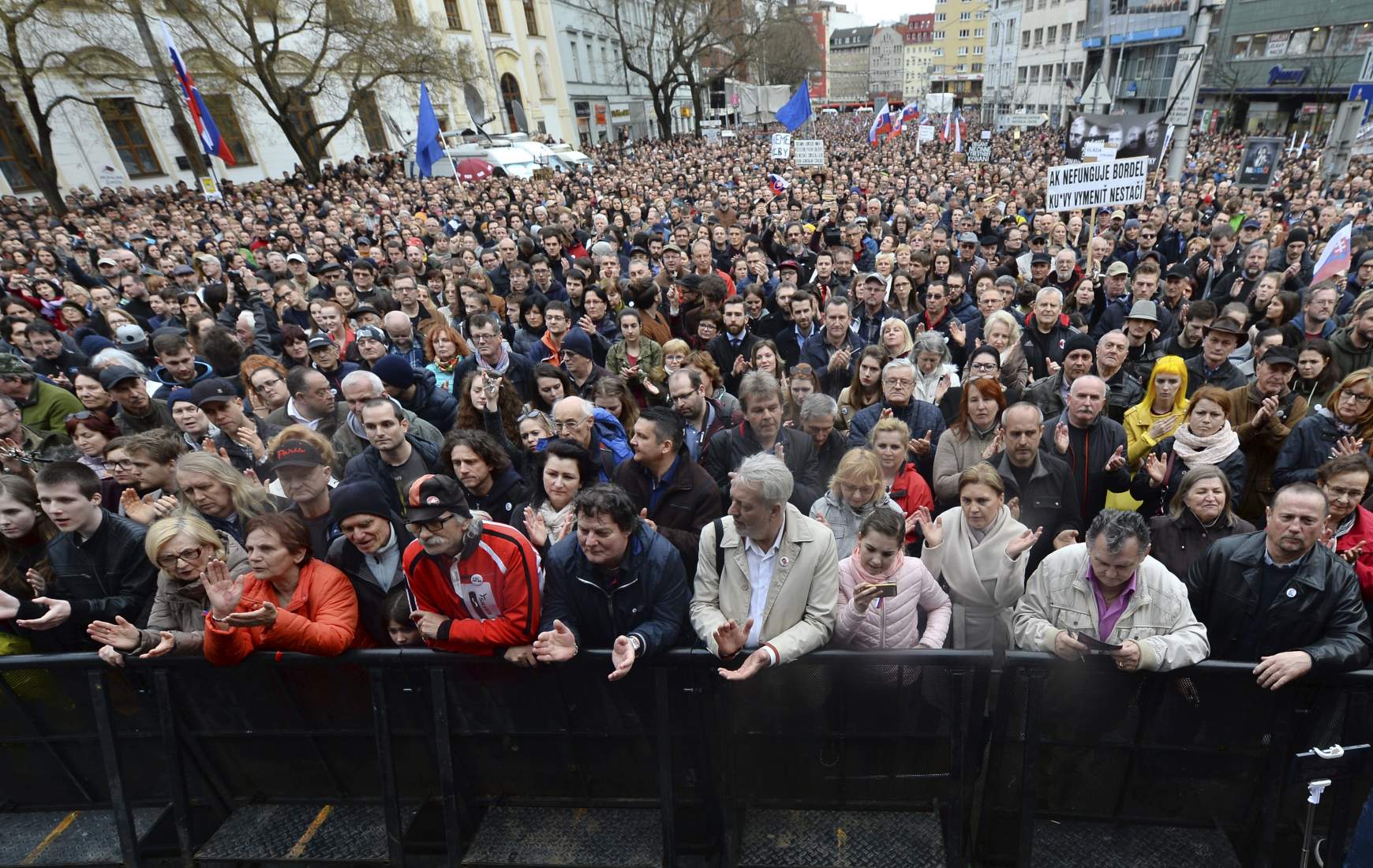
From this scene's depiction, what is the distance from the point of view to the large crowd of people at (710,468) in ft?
9.18

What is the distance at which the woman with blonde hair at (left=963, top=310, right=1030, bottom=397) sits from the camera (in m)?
5.39

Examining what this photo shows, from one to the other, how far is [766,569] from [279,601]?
215 centimetres

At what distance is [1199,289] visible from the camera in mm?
8609

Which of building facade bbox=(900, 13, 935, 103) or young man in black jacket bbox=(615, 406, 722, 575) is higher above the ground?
building facade bbox=(900, 13, 935, 103)

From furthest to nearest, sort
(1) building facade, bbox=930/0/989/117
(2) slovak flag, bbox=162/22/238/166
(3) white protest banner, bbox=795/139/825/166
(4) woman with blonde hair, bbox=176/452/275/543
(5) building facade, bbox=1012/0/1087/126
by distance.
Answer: (1) building facade, bbox=930/0/989/117
(5) building facade, bbox=1012/0/1087/126
(3) white protest banner, bbox=795/139/825/166
(2) slovak flag, bbox=162/22/238/166
(4) woman with blonde hair, bbox=176/452/275/543

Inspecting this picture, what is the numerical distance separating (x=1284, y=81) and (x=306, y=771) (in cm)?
5911

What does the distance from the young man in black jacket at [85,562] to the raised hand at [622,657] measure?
7.75 feet

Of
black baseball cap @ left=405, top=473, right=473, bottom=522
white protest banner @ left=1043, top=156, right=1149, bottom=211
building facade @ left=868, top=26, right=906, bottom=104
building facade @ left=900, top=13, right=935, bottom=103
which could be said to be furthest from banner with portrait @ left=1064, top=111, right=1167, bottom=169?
building facade @ left=868, top=26, right=906, bottom=104

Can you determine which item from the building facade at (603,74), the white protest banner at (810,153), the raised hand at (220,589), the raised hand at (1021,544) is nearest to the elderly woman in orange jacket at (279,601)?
the raised hand at (220,589)

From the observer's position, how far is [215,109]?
99.9 feet

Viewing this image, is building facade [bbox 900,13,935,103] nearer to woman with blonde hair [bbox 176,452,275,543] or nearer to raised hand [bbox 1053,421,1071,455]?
raised hand [bbox 1053,421,1071,455]

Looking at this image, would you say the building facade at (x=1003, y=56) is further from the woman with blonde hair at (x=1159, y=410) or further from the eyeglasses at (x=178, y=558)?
the eyeglasses at (x=178, y=558)

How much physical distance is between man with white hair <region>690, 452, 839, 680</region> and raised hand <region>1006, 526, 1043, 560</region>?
87 centimetres

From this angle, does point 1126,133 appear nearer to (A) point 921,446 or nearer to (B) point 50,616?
(A) point 921,446
